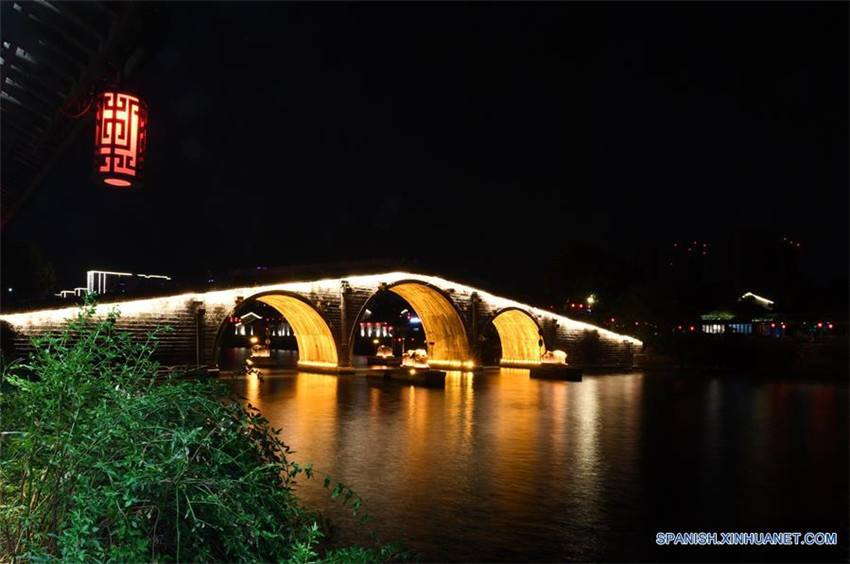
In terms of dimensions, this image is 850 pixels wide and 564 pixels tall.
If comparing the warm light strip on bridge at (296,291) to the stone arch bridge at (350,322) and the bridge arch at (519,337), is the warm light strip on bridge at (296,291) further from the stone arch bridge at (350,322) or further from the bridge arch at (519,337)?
the bridge arch at (519,337)

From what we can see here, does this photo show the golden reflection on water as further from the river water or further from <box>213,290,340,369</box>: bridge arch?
<box>213,290,340,369</box>: bridge arch

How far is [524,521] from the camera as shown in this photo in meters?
7.39

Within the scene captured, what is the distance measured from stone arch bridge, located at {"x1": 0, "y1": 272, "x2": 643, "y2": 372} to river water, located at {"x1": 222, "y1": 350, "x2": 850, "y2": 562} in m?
4.76

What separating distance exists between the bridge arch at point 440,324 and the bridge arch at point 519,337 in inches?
99.5

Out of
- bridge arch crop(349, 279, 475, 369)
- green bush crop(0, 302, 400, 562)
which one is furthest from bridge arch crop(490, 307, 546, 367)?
green bush crop(0, 302, 400, 562)

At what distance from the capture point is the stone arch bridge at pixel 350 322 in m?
22.6

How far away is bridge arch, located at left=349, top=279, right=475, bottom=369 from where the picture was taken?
33.0 m

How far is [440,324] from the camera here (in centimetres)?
3500

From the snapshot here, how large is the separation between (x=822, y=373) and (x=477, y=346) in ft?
60.1

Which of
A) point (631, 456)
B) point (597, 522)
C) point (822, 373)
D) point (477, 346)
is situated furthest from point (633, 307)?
point (597, 522)

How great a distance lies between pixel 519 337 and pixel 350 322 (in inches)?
461

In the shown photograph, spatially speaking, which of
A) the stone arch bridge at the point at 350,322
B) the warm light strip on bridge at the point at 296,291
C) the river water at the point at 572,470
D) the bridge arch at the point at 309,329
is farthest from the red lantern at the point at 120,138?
the bridge arch at the point at 309,329

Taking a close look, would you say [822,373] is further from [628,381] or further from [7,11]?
[7,11]

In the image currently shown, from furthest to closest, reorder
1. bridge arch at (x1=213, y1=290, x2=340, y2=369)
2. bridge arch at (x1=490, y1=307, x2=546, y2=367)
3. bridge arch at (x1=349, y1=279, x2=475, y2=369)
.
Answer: bridge arch at (x1=490, y1=307, x2=546, y2=367), bridge arch at (x1=349, y1=279, x2=475, y2=369), bridge arch at (x1=213, y1=290, x2=340, y2=369)
